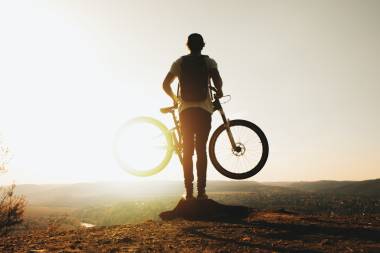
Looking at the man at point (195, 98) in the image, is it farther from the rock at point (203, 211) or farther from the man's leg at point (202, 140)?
the rock at point (203, 211)

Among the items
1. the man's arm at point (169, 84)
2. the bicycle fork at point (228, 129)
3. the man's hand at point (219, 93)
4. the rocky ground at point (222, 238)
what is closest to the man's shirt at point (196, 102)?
the man's arm at point (169, 84)

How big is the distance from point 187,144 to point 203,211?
1.40m

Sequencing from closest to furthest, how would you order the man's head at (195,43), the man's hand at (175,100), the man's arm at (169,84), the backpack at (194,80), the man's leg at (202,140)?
the backpack at (194,80)
the man's leg at (202,140)
the man's head at (195,43)
the man's arm at (169,84)
the man's hand at (175,100)

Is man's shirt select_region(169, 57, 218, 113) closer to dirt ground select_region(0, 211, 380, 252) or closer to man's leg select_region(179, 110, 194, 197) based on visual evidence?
man's leg select_region(179, 110, 194, 197)

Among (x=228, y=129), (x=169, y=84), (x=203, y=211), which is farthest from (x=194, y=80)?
(x=203, y=211)

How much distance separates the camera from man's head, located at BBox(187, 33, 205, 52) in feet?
21.2

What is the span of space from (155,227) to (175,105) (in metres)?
2.79

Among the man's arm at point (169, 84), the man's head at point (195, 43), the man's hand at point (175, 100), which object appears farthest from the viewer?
the man's hand at point (175, 100)

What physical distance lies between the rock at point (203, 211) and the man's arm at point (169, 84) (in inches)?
87.3

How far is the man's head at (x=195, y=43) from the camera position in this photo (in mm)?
6473

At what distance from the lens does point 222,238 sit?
163 inches

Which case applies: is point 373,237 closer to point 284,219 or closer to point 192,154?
point 284,219

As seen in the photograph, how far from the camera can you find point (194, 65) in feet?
20.4

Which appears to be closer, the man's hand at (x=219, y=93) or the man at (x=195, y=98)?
the man at (x=195, y=98)
